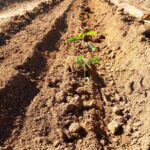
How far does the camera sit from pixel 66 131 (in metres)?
4.08

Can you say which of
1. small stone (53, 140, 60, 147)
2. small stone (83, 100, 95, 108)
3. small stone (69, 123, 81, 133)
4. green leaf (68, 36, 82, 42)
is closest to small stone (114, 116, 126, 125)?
small stone (83, 100, 95, 108)

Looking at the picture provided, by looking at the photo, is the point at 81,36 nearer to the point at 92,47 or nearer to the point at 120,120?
the point at 92,47

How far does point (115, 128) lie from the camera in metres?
4.20

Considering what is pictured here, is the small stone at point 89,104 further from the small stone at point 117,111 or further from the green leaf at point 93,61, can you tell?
the green leaf at point 93,61

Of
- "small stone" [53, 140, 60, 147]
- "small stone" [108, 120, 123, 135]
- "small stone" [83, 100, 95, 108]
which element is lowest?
"small stone" [108, 120, 123, 135]

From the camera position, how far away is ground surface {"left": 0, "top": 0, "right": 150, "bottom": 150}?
401 centimetres

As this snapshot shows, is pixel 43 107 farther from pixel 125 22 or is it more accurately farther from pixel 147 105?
pixel 125 22

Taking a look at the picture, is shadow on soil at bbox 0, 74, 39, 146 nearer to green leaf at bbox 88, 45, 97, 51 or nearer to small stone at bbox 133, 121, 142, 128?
small stone at bbox 133, 121, 142, 128

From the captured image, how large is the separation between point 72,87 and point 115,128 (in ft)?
3.15

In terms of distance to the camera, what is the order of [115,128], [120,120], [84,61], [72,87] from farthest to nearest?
[84,61], [72,87], [120,120], [115,128]

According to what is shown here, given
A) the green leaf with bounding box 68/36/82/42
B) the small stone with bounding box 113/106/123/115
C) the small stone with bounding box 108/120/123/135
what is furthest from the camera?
the green leaf with bounding box 68/36/82/42

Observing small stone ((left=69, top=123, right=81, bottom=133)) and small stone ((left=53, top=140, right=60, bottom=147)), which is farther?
small stone ((left=69, top=123, right=81, bottom=133))

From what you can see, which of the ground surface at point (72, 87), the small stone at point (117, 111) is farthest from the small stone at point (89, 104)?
the small stone at point (117, 111)

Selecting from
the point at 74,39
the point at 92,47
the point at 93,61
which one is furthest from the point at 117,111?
the point at 74,39
